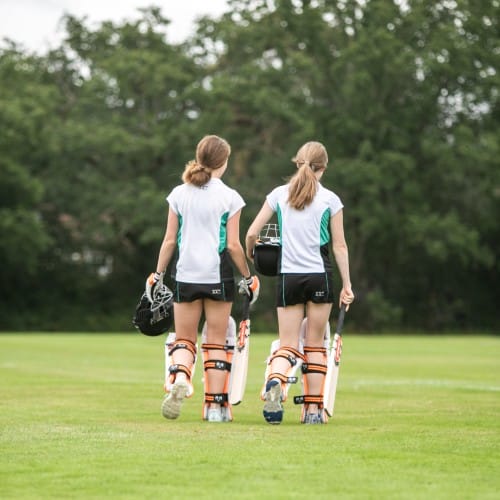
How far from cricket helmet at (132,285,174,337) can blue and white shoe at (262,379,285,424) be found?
103 centimetres

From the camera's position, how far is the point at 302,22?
48875 millimetres

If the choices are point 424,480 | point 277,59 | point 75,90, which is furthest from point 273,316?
point 424,480

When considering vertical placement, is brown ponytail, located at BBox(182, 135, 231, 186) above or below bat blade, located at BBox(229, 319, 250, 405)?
above

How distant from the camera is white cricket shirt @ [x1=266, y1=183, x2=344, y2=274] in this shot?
9609mm

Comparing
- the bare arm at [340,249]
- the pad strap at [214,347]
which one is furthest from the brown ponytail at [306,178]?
the pad strap at [214,347]

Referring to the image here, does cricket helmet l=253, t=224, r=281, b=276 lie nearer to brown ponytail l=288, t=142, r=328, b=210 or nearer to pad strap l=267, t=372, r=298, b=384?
brown ponytail l=288, t=142, r=328, b=210

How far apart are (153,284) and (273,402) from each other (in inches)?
51.2

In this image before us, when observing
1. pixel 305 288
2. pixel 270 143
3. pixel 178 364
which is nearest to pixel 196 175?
pixel 305 288

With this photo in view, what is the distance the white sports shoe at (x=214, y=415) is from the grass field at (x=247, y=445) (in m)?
0.18

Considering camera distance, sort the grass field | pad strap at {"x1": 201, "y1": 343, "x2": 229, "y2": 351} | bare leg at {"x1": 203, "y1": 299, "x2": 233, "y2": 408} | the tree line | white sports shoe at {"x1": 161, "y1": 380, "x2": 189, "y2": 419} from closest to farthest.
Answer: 1. the grass field
2. white sports shoe at {"x1": 161, "y1": 380, "x2": 189, "y2": 419}
3. bare leg at {"x1": 203, "y1": 299, "x2": 233, "y2": 408}
4. pad strap at {"x1": 201, "y1": 343, "x2": 229, "y2": 351}
5. the tree line

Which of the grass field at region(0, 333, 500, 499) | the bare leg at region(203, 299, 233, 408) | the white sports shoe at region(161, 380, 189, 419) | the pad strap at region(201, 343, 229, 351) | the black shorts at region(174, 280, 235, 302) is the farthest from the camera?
the pad strap at region(201, 343, 229, 351)

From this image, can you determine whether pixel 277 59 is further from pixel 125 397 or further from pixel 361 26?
pixel 125 397

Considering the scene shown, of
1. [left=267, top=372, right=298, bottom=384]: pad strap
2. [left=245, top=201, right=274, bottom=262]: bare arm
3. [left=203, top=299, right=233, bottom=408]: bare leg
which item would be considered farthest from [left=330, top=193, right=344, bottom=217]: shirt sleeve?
[left=267, top=372, right=298, bottom=384]: pad strap

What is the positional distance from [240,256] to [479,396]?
14.0ft
